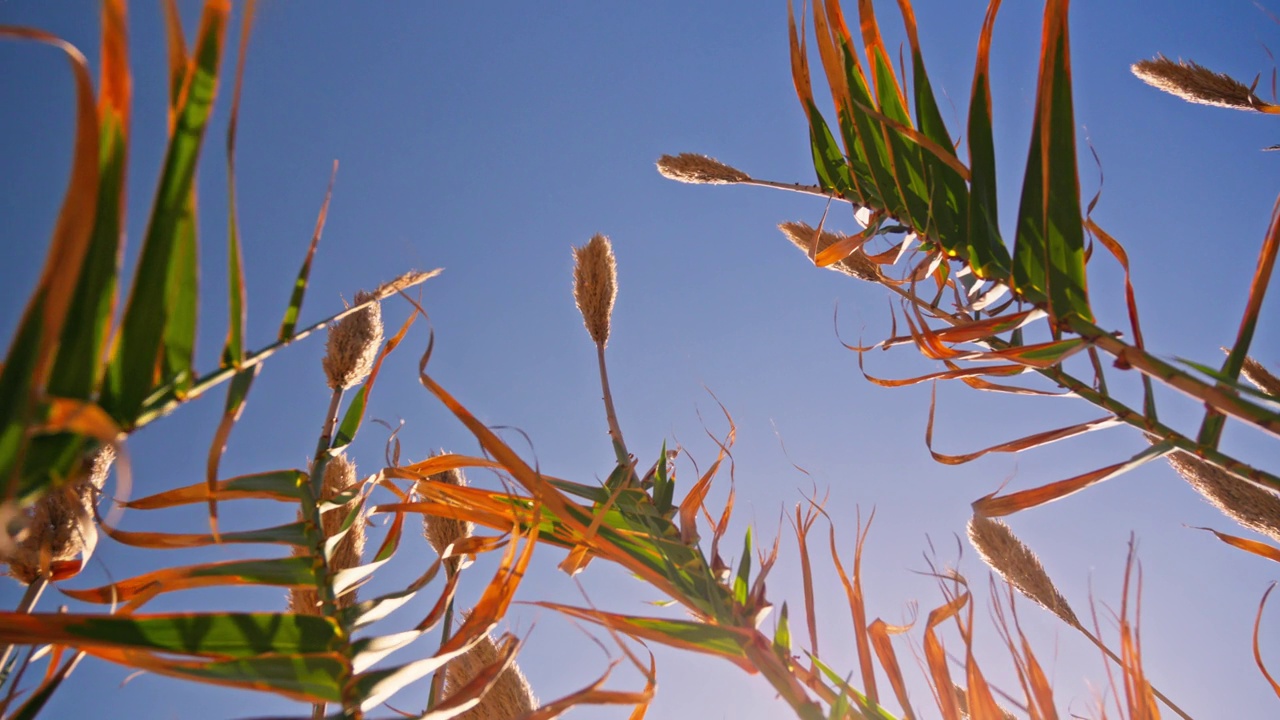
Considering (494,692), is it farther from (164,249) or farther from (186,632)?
(164,249)

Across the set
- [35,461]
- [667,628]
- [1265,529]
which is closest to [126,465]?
[35,461]

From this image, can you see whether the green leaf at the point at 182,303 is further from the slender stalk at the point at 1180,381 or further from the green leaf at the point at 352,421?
the slender stalk at the point at 1180,381

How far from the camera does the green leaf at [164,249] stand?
0.35 metres

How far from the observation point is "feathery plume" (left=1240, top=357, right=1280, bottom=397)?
118 centimetres

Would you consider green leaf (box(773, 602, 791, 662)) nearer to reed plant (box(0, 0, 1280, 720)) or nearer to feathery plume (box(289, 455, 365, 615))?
reed plant (box(0, 0, 1280, 720))

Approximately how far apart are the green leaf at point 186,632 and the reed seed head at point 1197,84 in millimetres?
2020

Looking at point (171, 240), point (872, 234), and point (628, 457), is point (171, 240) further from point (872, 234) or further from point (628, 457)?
point (872, 234)

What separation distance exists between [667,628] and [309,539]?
1.10 ft

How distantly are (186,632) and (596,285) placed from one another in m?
0.82

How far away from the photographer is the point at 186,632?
0.45m

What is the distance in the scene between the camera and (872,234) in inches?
38.9

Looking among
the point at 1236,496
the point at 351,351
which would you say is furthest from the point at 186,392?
the point at 1236,496

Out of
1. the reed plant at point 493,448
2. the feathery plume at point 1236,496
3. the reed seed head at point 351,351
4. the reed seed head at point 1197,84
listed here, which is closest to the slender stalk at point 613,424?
the reed plant at point 493,448

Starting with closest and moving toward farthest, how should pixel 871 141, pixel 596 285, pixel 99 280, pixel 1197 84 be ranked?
pixel 99 280
pixel 871 141
pixel 596 285
pixel 1197 84
